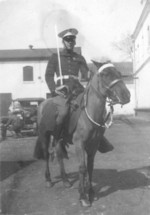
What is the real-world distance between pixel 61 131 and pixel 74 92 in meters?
0.74

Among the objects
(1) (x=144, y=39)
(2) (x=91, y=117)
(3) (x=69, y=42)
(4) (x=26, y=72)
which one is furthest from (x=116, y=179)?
(4) (x=26, y=72)

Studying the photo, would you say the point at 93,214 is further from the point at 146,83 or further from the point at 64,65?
the point at 146,83

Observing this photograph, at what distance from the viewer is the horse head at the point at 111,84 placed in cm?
441

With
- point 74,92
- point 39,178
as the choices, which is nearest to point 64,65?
point 74,92

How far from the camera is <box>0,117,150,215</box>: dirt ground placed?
15.3 feet

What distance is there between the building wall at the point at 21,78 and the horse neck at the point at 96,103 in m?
29.4

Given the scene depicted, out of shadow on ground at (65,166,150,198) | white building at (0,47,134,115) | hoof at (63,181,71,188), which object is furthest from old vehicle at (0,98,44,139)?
white building at (0,47,134,115)

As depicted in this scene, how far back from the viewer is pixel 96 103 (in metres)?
4.89

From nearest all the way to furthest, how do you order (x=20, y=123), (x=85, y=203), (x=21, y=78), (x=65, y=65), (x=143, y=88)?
(x=85, y=203) → (x=65, y=65) → (x=20, y=123) → (x=143, y=88) → (x=21, y=78)

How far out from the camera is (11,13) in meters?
5.24

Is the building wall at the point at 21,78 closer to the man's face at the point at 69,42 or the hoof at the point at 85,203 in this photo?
the man's face at the point at 69,42

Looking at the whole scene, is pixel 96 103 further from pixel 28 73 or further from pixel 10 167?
pixel 28 73

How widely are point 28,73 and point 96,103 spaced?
1192 inches

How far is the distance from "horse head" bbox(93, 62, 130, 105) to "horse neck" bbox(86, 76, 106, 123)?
0.17 feet
